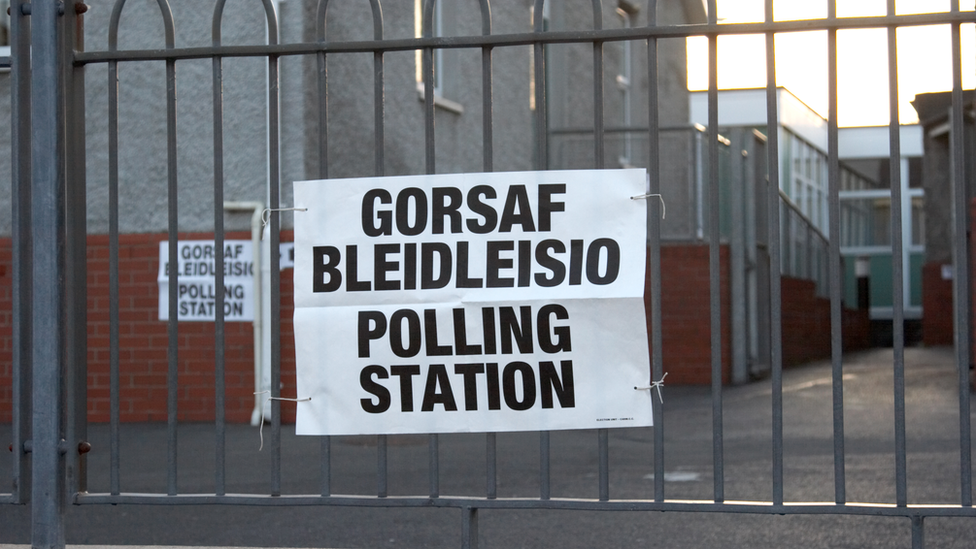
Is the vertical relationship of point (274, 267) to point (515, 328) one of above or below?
above

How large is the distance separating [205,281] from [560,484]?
4025mm

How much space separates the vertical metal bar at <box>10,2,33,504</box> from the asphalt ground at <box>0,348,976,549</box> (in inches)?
51.2

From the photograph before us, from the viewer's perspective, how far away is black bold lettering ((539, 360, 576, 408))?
10.7 ft

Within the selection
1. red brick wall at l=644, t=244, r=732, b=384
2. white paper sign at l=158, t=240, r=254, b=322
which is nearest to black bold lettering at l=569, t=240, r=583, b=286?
white paper sign at l=158, t=240, r=254, b=322

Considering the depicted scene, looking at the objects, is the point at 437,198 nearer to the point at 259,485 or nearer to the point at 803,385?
the point at 259,485

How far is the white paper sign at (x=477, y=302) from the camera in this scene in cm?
325

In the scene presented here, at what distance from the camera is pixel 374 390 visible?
3340 mm

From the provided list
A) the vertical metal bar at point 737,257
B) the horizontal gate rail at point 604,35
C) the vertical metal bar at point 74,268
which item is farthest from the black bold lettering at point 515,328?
the vertical metal bar at point 737,257

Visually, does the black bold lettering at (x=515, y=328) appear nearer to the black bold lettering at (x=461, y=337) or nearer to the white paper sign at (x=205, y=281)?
the black bold lettering at (x=461, y=337)

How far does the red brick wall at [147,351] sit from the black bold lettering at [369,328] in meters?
5.87

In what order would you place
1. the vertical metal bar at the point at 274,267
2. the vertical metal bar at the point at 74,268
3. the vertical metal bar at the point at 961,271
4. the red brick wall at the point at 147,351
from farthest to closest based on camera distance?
the red brick wall at the point at 147,351, the vertical metal bar at the point at 74,268, the vertical metal bar at the point at 274,267, the vertical metal bar at the point at 961,271

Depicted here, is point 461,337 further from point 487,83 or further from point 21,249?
point 21,249

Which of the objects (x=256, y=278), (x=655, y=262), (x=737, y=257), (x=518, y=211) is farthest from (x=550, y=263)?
(x=737, y=257)

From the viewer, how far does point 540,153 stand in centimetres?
333
